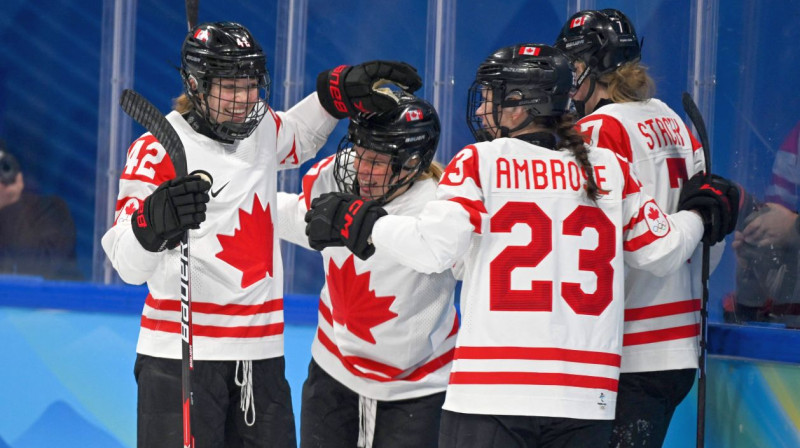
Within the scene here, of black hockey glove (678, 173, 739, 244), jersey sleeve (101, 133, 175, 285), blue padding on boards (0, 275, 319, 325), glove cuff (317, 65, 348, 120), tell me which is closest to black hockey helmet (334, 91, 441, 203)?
glove cuff (317, 65, 348, 120)

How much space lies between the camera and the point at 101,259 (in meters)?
4.59

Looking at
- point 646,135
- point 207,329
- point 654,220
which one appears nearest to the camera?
point 654,220

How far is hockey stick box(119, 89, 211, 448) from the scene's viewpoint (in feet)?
7.79

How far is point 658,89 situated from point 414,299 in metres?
1.49

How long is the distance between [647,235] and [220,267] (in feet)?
3.18

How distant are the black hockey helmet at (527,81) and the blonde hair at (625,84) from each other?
51 centimetres

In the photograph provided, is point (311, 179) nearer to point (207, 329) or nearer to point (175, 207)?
point (207, 329)

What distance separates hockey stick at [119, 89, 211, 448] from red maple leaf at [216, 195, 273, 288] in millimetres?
177

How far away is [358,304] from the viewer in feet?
8.59

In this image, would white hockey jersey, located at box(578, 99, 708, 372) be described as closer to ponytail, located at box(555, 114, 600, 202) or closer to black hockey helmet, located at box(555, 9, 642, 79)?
black hockey helmet, located at box(555, 9, 642, 79)

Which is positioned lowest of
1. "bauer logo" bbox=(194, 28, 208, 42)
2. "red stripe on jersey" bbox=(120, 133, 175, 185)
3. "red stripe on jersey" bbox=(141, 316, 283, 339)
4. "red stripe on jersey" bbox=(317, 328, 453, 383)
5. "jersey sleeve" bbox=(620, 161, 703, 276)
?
"red stripe on jersey" bbox=(317, 328, 453, 383)

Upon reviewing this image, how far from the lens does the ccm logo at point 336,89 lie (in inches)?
108

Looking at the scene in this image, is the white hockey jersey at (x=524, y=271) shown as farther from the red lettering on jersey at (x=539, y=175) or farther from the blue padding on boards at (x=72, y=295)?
the blue padding on boards at (x=72, y=295)

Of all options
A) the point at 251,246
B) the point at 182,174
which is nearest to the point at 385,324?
the point at 251,246
